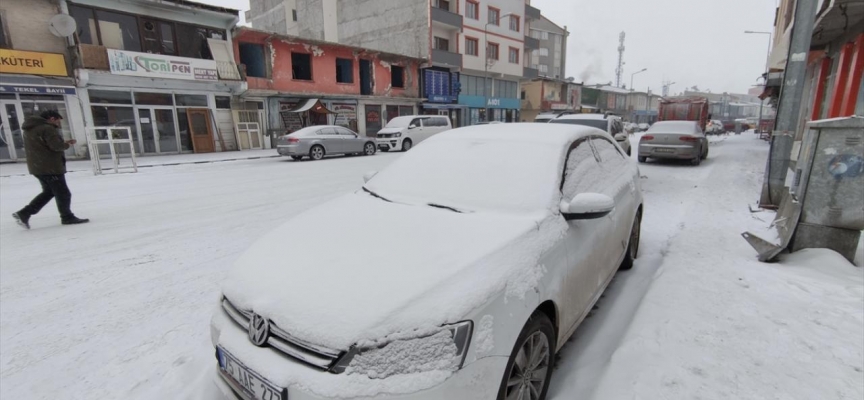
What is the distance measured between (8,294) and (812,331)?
21.8 feet

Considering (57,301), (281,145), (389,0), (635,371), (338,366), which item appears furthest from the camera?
(389,0)

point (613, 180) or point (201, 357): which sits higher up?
point (613, 180)

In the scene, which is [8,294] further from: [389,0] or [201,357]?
[389,0]

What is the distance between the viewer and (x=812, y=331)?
9.45ft

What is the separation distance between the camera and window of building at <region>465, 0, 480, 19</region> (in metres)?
32.5

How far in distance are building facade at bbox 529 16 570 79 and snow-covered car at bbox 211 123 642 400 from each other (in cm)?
6506

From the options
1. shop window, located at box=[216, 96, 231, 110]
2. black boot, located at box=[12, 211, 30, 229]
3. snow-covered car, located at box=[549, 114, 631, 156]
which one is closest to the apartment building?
shop window, located at box=[216, 96, 231, 110]

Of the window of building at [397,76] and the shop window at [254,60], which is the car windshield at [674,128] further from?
the window of building at [397,76]

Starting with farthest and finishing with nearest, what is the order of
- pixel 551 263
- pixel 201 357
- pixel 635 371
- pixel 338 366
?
pixel 201 357 → pixel 635 371 → pixel 551 263 → pixel 338 366

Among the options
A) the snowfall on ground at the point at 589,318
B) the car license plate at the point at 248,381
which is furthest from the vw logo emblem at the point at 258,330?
the snowfall on ground at the point at 589,318

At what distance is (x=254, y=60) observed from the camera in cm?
2073

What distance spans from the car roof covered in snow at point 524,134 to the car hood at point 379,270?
979mm

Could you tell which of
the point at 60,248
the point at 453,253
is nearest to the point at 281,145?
the point at 60,248

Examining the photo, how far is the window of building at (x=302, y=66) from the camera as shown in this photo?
22642mm
